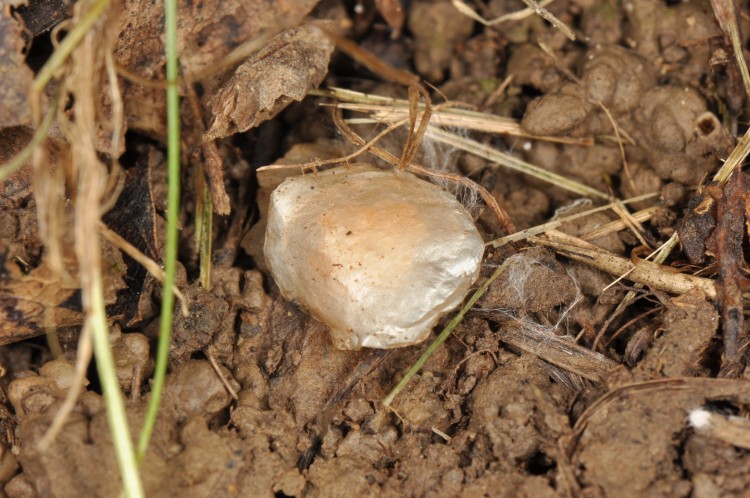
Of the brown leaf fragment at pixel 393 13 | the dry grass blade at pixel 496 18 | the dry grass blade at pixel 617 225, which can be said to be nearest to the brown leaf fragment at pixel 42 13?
the brown leaf fragment at pixel 393 13

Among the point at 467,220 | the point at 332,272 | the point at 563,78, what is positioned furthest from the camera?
the point at 563,78

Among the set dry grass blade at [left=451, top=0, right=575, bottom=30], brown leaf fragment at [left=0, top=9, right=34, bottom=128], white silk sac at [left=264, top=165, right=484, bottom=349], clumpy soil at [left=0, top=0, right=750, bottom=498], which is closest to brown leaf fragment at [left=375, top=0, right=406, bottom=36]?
clumpy soil at [left=0, top=0, right=750, bottom=498]

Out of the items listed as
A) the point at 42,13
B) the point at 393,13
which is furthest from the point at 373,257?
the point at 393,13

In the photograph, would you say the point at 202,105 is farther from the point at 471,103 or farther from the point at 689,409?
the point at 689,409

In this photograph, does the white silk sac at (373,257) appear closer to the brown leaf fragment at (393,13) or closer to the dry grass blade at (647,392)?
the dry grass blade at (647,392)

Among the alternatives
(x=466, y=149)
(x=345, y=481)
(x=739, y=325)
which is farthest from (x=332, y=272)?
(x=739, y=325)
